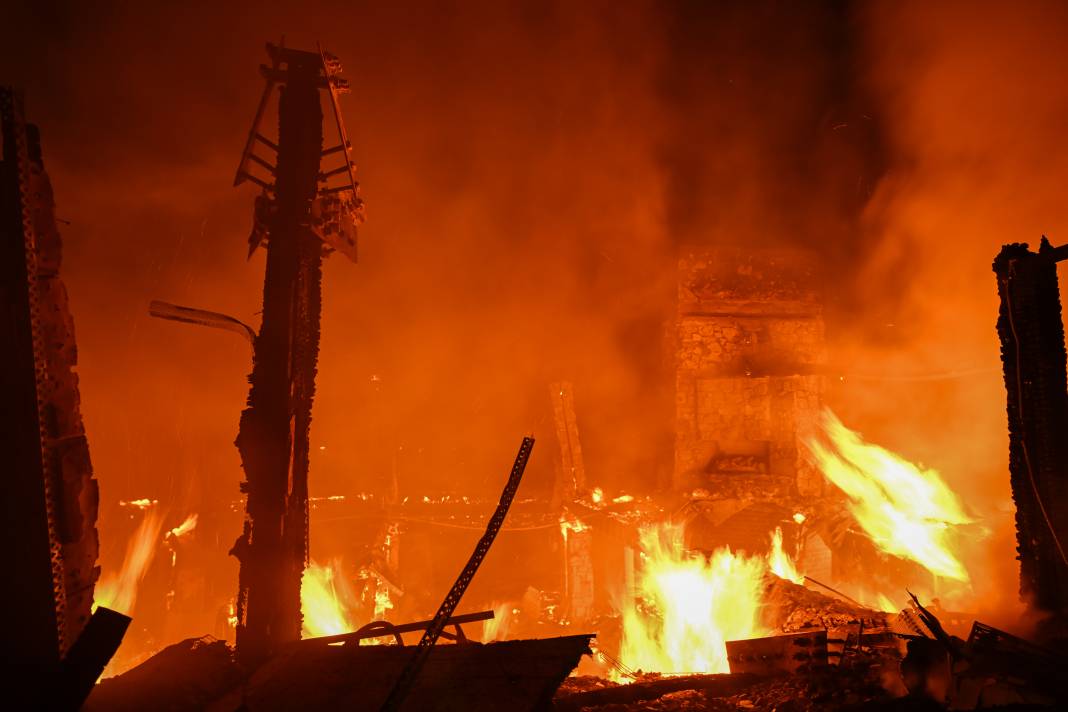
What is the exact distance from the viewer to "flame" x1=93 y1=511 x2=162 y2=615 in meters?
18.7

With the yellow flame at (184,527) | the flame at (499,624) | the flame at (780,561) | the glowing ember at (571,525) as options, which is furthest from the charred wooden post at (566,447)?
the yellow flame at (184,527)

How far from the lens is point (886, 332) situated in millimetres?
20156

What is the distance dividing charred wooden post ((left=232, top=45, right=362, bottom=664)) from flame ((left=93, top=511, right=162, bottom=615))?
1539 centimetres

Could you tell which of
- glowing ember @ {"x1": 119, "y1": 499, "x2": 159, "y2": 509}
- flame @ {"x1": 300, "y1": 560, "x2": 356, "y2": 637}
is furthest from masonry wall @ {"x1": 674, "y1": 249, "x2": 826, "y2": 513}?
glowing ember @ {"x1": 119, "y1": 499, "x2": 159, "y2": 509}

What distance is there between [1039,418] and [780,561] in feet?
29.0

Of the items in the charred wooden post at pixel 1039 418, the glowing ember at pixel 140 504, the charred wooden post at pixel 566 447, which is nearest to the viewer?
the charred wooden post at pixel 1039 418

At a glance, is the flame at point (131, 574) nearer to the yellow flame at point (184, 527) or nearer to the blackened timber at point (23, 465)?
the yellow flame at point (184, 527)

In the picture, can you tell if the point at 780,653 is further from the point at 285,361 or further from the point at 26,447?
the point at 26,447

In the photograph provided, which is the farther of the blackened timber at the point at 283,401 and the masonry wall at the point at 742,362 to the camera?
the masonry wall at the point at 742,362

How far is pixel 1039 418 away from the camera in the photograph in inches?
319

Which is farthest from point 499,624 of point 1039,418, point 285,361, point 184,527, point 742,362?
point 1039,418

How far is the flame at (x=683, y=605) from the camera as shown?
42.3 feet

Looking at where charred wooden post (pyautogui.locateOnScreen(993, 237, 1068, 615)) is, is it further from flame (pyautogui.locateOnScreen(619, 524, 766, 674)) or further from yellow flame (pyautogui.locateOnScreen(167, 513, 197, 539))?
yellow flame (pyautogui.locateOnScreen(167, 513, 197, 539))

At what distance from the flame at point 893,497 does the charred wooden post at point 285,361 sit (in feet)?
49.6
